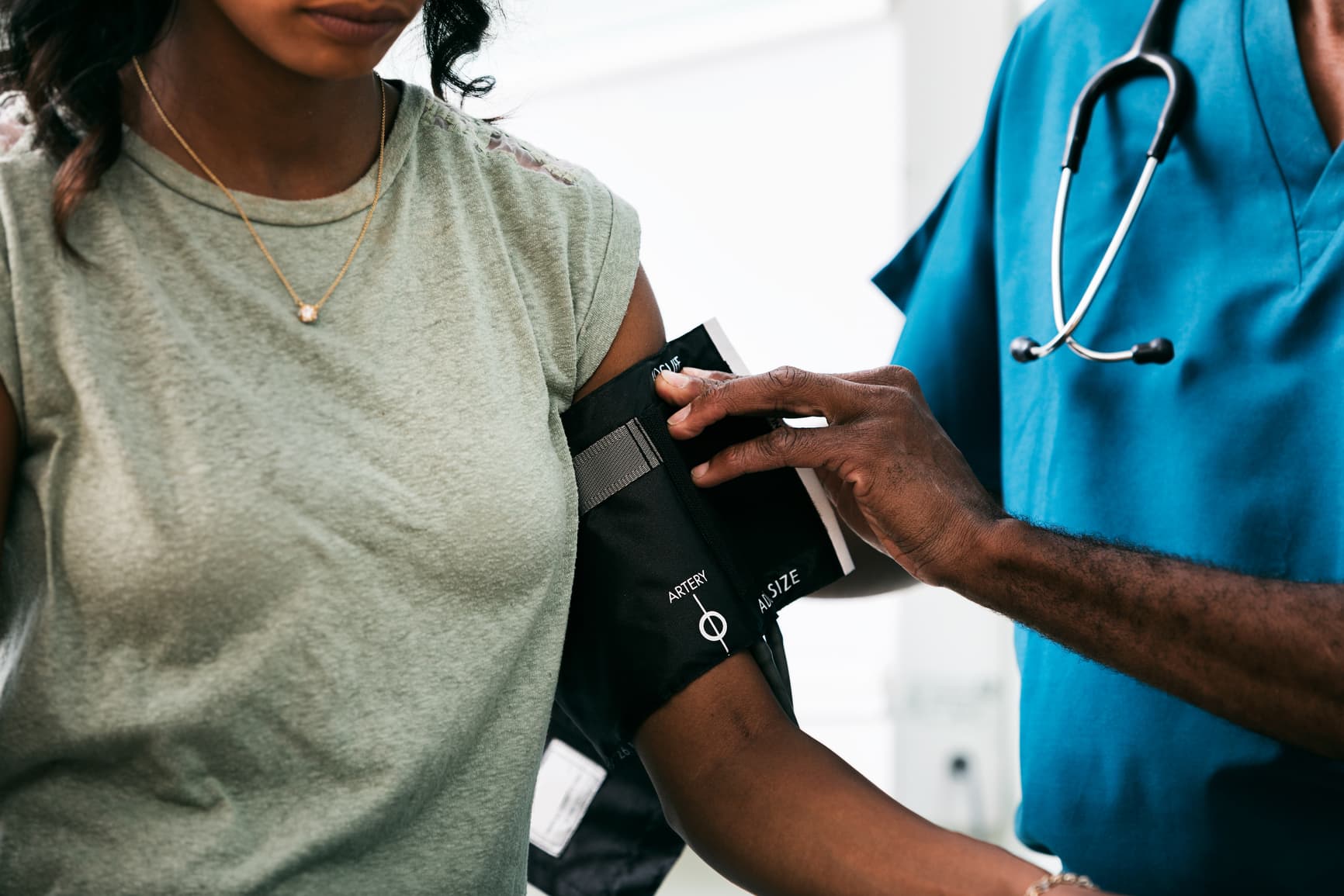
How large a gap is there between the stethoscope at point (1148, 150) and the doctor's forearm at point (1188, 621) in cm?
19

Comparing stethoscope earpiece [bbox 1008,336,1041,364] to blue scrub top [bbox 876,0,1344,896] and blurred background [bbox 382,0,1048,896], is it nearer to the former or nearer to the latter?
blue scrub top [bbox 876,0,1344,896]

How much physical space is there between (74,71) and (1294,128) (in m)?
0.98

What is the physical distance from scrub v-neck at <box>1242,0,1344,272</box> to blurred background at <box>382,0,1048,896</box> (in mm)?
1178

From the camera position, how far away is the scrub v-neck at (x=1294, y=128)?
3.51 feet

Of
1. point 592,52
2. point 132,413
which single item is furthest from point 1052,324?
point 592,52

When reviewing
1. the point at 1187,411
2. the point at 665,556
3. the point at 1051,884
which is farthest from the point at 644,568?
the point at 1187,411

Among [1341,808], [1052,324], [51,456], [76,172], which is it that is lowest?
[1341,808]

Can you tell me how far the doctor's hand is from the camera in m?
0.99

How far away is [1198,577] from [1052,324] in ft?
1.14

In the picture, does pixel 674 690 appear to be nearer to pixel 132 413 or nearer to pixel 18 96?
pixel 132 413

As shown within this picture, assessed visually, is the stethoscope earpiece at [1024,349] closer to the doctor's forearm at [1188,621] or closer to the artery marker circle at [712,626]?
the doctor's forearm at [1188,621]

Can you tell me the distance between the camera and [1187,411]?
1093 mm

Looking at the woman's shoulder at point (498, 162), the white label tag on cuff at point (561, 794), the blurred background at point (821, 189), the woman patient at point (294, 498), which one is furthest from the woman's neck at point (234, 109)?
the blurred background at point (821, 189)

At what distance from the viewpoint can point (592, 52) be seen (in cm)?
248
